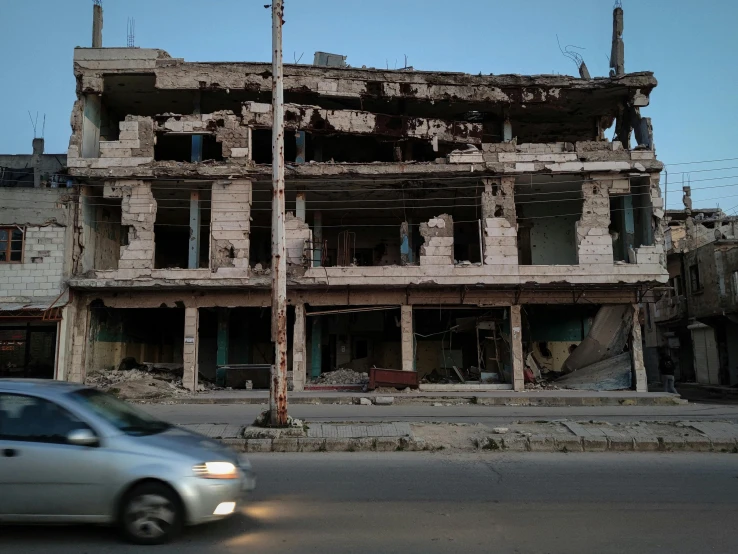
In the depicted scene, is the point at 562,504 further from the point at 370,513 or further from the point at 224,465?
the point at 224,465

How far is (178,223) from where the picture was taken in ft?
91.7

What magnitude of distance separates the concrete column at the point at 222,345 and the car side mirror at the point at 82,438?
63.1ft

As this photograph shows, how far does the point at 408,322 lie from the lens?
2208 cm

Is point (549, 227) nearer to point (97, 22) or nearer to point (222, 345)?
point (222, 345)

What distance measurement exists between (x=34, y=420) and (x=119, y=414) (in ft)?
2.32

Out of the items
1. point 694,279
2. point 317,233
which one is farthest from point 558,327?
point 317,233

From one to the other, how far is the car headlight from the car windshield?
68 centimetres

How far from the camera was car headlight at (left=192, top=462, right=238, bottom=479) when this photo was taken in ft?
16.8

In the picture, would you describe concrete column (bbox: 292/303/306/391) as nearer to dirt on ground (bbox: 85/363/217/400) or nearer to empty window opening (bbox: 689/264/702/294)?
dirt on ground (bbox: 85/363/217/400)

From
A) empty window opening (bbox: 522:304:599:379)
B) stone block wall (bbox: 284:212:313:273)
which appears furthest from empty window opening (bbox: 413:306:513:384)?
stone block wall (bbox: 284:212:313:273)

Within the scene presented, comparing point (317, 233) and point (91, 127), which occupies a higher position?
point (91, 127)

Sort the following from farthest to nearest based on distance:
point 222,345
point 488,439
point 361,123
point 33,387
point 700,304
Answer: point 700,304, point 222,345, point 361,123, point 488,439, point 33,387

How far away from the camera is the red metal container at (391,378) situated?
20.8 metres

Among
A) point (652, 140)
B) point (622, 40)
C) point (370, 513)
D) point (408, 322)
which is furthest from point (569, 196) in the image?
point (370, 513)
